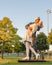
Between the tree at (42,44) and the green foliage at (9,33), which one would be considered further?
the tree at (42,44)

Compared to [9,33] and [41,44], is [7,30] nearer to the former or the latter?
[9,33]

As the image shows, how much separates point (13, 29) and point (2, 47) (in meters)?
3.24

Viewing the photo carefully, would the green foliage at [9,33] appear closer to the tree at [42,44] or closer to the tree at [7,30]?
the tree at [7,30]

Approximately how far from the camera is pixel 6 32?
133 feet

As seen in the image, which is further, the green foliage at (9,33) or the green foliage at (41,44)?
the green foliage at (41,44)

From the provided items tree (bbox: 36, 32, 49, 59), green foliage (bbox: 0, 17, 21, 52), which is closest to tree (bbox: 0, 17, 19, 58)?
green foliage (bbox: 0, 17, 21, 52)

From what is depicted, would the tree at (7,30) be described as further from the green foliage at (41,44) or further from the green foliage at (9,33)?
the green foliage at (41,44)

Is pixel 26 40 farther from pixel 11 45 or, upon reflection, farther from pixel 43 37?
pixel 43 37

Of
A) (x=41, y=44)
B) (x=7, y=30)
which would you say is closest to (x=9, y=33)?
(x=7, y=30)

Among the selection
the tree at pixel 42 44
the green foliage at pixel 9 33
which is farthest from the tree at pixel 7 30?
the tree at pixel 42 44

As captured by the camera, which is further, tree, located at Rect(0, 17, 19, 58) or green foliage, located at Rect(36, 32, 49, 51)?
green foliage, located at Rect(36, 32, 49, 51)

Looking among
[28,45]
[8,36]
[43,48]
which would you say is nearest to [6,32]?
[8,36]

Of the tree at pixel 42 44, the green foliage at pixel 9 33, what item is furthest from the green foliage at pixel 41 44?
the green foliage at pixel 9 33

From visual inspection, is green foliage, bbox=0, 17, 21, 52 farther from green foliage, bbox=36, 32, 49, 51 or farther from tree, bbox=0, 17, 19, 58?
green foliage, bbox=36, 32, 49, 51
